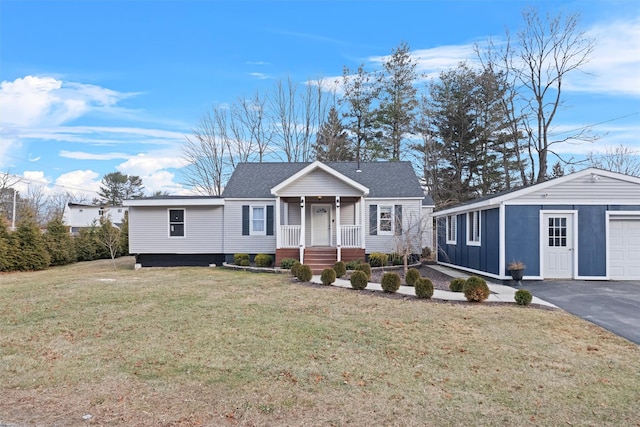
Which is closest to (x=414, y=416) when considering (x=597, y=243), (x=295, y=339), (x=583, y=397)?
(x=583, y=397)

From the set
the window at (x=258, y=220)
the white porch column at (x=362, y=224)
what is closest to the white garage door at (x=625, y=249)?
the white porch column at (x=362, y=224)

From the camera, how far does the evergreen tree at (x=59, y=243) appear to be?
2058 cm

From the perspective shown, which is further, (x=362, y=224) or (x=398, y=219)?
(x=398, y=219)

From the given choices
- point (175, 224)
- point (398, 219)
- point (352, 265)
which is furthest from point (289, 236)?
point (175, 224)

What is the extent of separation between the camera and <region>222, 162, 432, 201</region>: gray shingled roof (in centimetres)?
1852

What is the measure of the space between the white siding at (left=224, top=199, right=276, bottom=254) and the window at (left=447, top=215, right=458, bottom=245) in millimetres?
7697

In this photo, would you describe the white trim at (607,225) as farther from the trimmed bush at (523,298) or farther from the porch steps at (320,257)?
the porch steps at (320,257)

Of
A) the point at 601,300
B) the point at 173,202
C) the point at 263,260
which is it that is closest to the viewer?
the point at 601,300

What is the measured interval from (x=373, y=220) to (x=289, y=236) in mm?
4037

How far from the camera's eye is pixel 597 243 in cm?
1231

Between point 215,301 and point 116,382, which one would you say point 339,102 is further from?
point 116,382

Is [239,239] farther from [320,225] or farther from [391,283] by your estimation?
[391,283]

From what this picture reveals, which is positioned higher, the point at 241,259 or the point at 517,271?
the point at 517,271

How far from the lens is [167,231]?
18234 mm
